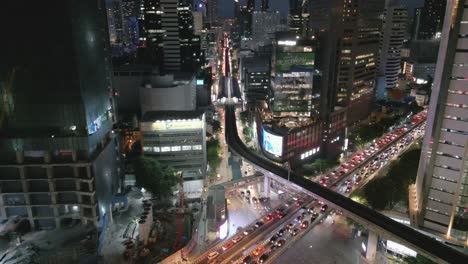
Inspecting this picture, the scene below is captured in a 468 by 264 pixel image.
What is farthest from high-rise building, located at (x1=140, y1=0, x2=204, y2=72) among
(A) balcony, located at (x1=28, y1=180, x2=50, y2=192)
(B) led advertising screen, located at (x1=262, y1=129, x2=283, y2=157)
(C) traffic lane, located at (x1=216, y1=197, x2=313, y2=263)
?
(C) traffic lane, located at (x1=216, y1=197, x2=313, y2=263)

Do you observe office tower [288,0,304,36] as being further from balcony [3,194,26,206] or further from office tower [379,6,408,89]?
balcony [3,194,26,206]

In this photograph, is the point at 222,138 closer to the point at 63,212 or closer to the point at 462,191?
the point at 63,212

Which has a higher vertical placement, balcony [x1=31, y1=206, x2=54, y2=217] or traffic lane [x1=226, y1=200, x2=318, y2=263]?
balcony [x1=31, y1=206, x2=54, y2=217]

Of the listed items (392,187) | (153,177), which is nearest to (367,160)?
(392,187)

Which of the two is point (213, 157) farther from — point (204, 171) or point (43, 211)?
point (43, 211)

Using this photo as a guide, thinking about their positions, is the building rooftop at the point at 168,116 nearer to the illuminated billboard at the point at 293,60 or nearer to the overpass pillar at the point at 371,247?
the illuminated billboard at the point at 293,60
